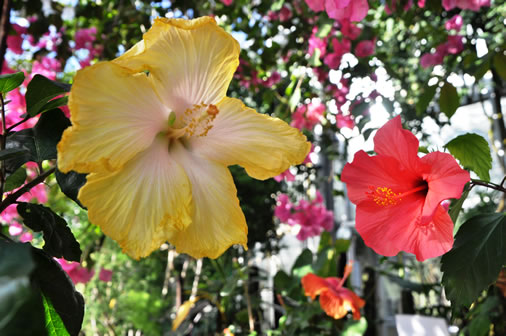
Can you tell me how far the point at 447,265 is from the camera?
0.37 m

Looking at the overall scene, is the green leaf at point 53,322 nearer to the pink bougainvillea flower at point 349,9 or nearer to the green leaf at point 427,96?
the pink bougainvillea flower at point 349,9

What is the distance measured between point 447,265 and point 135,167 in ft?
0.94

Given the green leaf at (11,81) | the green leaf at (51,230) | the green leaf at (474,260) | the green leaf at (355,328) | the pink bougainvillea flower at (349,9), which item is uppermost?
the pink bougainvillea flower at (349,9)

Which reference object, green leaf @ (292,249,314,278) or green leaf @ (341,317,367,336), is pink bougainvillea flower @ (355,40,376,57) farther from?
green leaf @ (341,317,367,336)

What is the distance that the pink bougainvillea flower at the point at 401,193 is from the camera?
0.33 meters

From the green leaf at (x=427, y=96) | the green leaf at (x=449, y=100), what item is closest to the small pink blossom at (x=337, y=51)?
the green leaf at (x=427, y=96)

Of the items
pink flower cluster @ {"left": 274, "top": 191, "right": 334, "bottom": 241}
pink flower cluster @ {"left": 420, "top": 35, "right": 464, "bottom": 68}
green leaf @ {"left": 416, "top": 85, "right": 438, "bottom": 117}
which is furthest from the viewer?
pink flower cluster @ {"left": 274, "top": 191, "right": 334, "bottom": 241}

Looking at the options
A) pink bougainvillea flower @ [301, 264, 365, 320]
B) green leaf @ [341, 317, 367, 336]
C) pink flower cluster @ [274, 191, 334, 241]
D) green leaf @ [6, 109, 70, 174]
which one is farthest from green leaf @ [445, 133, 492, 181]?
pink flower cluster @ [274, 191, 334, 241]

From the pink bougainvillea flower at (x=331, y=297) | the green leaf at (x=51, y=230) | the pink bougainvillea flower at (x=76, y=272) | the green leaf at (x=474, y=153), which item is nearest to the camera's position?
the green leaf at (x=51, y=230)

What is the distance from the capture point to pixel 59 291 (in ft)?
0.91

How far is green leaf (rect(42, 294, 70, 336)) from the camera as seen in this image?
0.25 m

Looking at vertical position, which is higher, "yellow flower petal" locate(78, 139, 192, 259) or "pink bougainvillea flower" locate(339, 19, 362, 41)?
"pink bougainvillea flower" locate(339, 19, 362, 41)

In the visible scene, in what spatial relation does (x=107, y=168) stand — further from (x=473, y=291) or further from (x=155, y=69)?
(x=473, y=291)

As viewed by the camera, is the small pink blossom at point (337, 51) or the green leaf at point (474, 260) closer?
the green leaf at point (474, 260)
